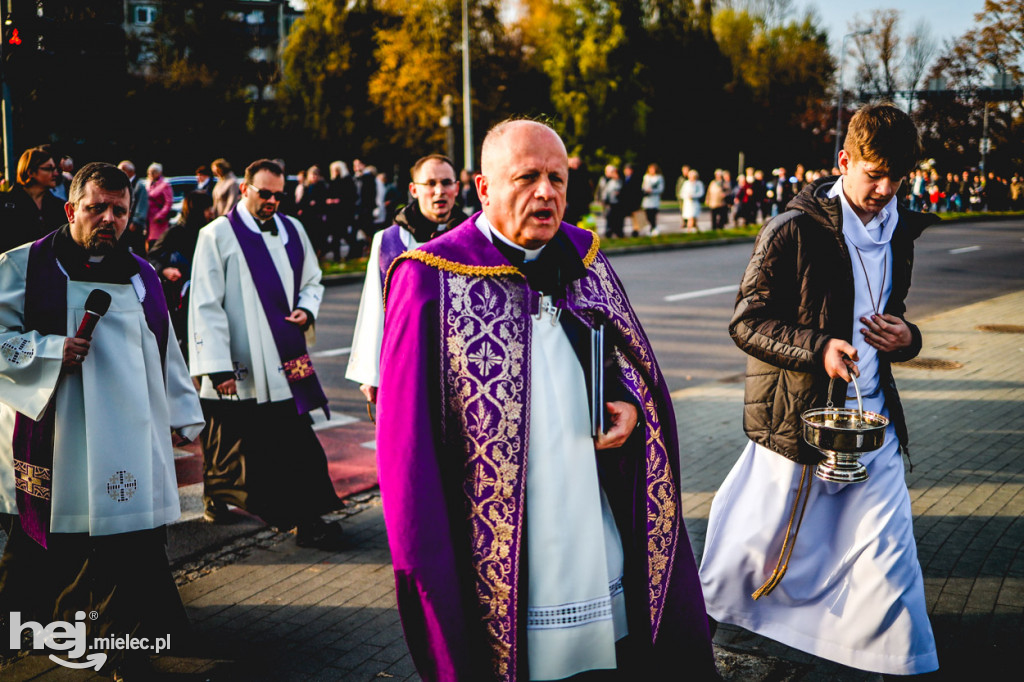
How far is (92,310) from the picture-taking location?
3604 mm

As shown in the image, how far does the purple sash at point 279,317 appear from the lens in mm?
5184

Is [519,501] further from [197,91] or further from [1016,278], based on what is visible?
[197,91]

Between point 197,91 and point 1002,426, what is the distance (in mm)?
34080

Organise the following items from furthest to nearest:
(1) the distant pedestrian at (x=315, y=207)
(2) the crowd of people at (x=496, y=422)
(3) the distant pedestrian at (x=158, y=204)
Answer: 1. (1) the distant pedestrian at (x=315, y=207)
2. (3) the distant pedestrian at (x=158, y=204)
3. (2) the crowd of people at (x=496, y=422)

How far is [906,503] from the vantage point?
11.3 feet

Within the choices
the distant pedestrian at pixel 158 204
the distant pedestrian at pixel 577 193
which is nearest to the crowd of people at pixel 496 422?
the distant pedestrian at pixel 158 204

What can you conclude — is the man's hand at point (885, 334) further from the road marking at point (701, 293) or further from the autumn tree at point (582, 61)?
the autumn tree at point (582, 61)

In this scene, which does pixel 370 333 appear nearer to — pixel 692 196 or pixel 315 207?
pixel 315 207

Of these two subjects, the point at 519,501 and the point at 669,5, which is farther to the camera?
the point at 669,5

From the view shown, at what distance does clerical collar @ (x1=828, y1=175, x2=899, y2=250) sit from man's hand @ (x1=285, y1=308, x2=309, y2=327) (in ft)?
9.66

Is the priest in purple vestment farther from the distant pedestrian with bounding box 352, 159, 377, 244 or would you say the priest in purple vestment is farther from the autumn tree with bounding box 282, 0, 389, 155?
the autumn tree with bounding box 282, 0, 389, 155

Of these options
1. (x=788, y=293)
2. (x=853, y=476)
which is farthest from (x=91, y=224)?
(x=853, y=476)

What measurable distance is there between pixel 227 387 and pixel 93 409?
1.41 metres

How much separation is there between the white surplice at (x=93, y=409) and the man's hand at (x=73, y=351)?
0.03 metres
